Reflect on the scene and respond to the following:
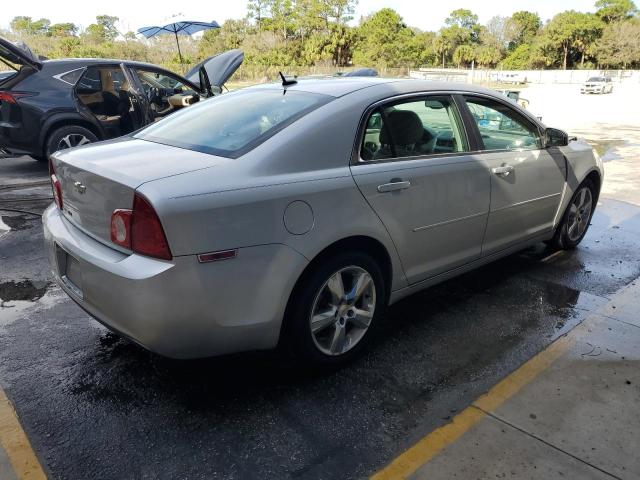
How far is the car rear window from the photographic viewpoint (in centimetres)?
274

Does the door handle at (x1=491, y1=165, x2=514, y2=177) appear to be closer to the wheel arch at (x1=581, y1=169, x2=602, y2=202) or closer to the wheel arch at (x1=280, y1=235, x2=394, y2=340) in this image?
the wheel arch at (x1=280, y1=235, x2=394, y2=340)

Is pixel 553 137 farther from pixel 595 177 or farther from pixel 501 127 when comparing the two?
pixel 595 177

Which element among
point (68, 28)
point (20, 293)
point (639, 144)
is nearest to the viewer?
point (20, 293)

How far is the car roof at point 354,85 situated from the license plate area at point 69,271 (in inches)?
64.5

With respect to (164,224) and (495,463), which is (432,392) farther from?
(164,224)

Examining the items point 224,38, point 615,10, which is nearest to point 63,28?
point 224,38

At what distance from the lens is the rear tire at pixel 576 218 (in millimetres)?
4609

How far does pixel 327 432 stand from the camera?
2.40m

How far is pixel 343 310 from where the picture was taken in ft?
9.25

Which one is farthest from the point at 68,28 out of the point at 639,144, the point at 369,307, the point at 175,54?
the point at 369,307

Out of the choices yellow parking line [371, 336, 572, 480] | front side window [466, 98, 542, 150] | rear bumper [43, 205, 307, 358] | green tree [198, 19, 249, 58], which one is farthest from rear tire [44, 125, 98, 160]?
green tree [198, 19, 249, 58]

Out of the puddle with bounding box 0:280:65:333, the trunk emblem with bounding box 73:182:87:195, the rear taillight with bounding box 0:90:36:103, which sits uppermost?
the rear taillight with bounding box 0:90:36:103

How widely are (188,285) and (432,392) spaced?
1.41 meters

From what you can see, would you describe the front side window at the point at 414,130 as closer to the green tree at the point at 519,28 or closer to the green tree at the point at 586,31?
the green tree at the point at 586,31
